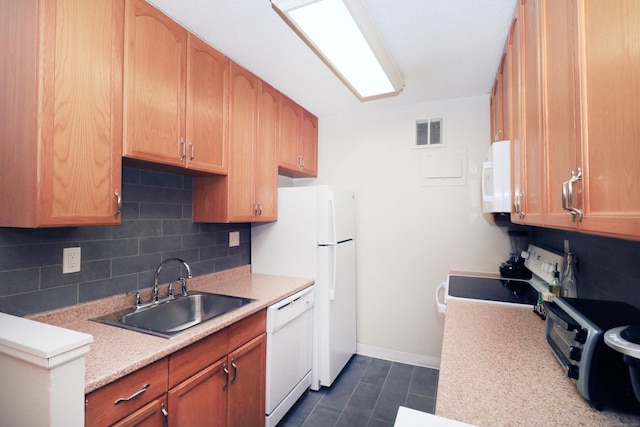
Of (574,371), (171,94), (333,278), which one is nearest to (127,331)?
(171,94)

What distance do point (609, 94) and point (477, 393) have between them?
851 millimetres

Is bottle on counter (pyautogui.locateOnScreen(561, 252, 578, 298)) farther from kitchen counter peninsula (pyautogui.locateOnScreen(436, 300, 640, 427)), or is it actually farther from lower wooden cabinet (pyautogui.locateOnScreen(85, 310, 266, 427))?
lower wooden cabinet (pyautogui.locateOnScreen(85, 310, 266, 427))

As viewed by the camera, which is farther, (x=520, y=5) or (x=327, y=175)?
(x=327, y=175)

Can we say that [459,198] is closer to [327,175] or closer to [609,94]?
[327,175]

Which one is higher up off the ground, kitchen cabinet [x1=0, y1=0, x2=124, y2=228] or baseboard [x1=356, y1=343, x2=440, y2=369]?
kitchen cabinet [x1=0, y1=0, x2=124, y2=228]

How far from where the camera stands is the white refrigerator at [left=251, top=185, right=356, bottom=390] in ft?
8.10

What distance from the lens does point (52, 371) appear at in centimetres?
86

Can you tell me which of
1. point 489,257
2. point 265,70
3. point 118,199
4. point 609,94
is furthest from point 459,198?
point 118,199

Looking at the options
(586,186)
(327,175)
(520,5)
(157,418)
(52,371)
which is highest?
(520,5)

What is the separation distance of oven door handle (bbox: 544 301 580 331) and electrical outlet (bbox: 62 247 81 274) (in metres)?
2.04

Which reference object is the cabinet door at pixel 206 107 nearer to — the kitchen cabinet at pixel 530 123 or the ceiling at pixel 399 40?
the ceiling at pixel 399 40

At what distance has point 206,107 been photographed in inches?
74.1

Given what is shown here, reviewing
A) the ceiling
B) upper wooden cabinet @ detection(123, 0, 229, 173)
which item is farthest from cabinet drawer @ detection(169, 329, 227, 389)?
the ceiling

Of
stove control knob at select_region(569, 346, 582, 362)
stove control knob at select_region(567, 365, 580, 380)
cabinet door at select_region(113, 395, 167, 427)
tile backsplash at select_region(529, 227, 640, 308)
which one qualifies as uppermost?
tile backsplash at select_region(529, 227, 640, 308)
